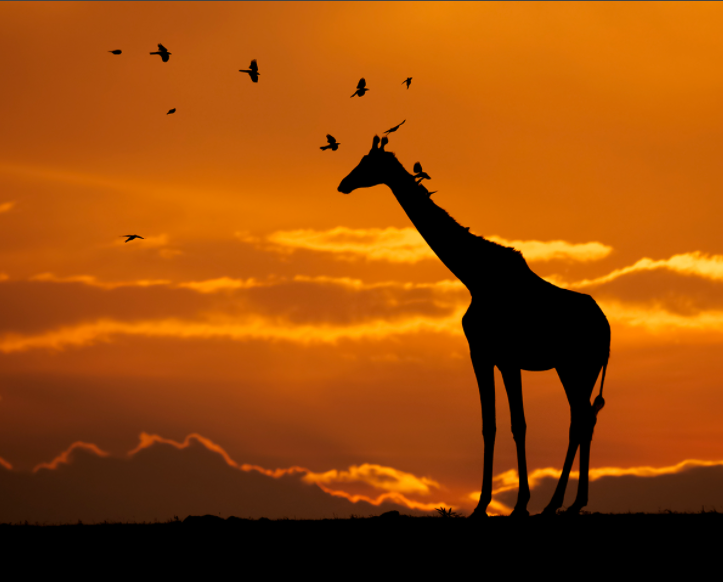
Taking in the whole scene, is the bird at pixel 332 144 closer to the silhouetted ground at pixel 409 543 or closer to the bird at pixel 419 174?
the bird at pixel 419 174

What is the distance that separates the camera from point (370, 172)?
16.0 metres

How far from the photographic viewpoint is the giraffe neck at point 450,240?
15.8 m

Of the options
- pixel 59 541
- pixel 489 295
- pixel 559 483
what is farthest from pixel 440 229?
pixel 59 541

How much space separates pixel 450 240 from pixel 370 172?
76.2 inches

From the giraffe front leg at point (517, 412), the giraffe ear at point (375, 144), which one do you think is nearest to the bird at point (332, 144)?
the giraffe ear at point (375, 144)

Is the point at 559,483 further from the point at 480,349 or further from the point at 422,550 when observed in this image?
the point at 422,550

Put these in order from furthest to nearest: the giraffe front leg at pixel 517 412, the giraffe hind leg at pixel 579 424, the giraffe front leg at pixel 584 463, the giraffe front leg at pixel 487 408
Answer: the giraffe front leg at pixel 584 463, the giraffe hind leg at pixel 579 424, the giraffe front leg at pixel 517 412, the giraffe front leg at pixel 487 408

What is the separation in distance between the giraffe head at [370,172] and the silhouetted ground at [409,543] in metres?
5.93

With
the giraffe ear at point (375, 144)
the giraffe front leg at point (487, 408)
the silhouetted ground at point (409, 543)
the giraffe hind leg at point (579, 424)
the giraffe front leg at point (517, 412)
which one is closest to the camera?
the silhouetted ground at point (409, 543)

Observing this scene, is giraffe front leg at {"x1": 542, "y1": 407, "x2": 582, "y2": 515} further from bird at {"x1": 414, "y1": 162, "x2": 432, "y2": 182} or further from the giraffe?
bird at {"x1": 414, "y1": 162, "x2": 432, "y2": 182}

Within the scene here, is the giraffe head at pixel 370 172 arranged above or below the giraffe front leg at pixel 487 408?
above

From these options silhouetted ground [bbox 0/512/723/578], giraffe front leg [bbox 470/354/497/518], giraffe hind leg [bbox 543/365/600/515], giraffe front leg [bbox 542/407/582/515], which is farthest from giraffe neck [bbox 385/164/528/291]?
silhouetted ground [bbox 0/512/723/578]

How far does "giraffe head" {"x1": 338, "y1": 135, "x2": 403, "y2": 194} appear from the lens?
1602cm

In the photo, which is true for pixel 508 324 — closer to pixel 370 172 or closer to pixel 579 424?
pixel 579 424
